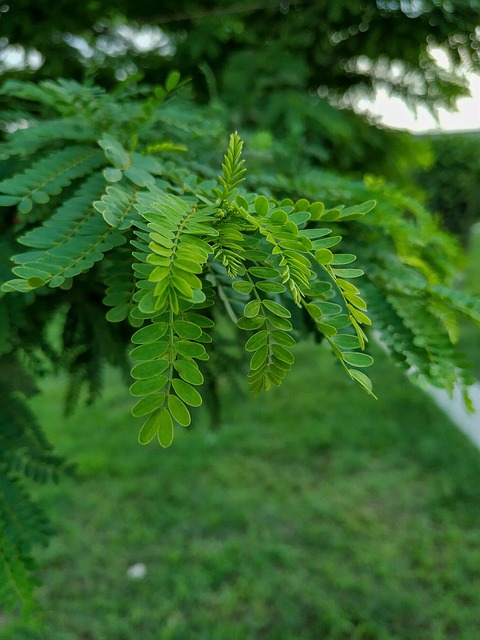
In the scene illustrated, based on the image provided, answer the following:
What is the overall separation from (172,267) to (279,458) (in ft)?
14.3

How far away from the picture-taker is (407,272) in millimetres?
1341

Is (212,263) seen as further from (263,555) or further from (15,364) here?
(263,555)

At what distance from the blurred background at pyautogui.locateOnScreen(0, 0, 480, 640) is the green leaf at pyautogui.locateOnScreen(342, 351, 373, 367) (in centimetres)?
80

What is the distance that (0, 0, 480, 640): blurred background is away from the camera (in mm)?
2232

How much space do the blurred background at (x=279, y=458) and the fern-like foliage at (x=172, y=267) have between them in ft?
0.79

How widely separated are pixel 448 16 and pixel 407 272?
1.14 meters

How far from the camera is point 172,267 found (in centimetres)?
73

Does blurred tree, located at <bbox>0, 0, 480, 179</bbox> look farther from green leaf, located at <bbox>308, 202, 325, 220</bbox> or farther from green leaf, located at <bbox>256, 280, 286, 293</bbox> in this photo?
green leaf, located at <bbox>256, 280, 286, 293</bbox>

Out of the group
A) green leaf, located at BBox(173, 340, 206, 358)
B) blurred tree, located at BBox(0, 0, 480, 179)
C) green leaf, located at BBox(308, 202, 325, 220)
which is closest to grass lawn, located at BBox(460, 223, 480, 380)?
blurred tree, located at BBox(0, 0, 480, 179)

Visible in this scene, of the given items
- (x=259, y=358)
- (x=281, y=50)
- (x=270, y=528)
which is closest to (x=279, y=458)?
(x=270, y=528)

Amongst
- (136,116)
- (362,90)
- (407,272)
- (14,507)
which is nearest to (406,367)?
(407,272)

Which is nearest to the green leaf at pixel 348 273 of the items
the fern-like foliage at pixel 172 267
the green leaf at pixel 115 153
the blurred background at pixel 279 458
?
the fern-like foliage at pixel 172 267

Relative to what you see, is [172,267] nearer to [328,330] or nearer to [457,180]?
[328,330]

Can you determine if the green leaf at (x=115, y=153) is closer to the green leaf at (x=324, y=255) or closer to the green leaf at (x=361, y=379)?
the green leaf at (x=324, y=255)
